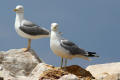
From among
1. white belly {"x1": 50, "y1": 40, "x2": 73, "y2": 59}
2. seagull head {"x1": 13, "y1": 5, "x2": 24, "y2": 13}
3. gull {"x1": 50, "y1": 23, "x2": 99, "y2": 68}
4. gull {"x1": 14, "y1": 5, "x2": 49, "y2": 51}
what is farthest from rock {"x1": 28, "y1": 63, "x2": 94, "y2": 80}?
seagull head {"x1": 13, "y1": 5, "x2": 24, "y2": 13}

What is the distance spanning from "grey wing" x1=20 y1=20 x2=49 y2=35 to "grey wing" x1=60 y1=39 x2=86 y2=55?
254 centimetres

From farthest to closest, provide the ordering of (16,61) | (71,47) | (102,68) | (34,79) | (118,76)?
1. (102,68)
2. (16,61)
3. (71,47)
4. (34,79)
5. (118,76)

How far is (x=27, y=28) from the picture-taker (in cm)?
1802

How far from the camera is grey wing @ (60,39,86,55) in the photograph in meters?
15.5

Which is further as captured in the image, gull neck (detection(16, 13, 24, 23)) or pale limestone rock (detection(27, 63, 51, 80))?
gull neck (detection(16, 13, 24, 23))

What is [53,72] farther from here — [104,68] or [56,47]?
[104,68]

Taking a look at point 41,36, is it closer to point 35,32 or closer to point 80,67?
point 35,32

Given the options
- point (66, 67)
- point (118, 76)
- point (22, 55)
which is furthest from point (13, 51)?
point (118, 76)

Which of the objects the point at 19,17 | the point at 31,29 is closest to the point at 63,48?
the point at 31,29

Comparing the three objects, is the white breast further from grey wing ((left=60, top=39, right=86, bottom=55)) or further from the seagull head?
the seagull head

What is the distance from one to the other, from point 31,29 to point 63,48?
312cm

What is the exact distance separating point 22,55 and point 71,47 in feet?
10.9

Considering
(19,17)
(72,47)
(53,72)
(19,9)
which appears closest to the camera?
(53,72)

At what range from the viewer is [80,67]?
15.9m
